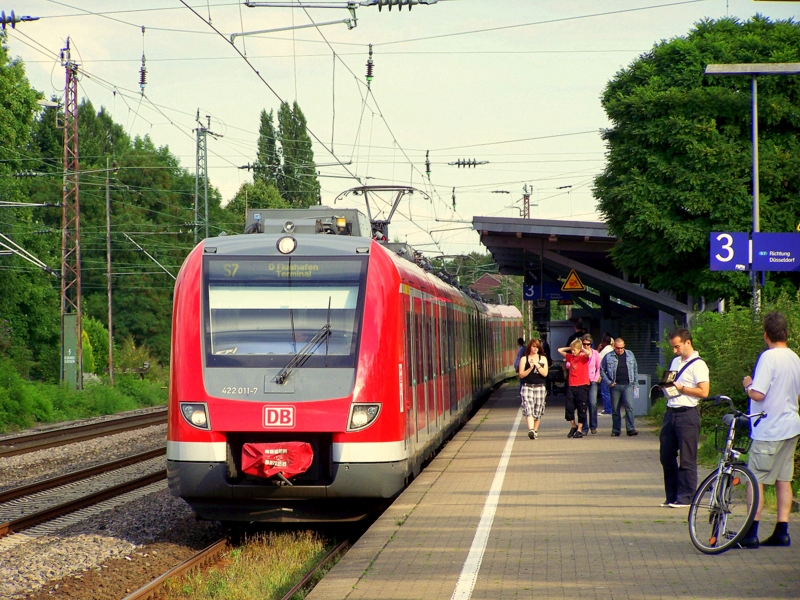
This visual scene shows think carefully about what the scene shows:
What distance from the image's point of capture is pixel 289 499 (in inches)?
392

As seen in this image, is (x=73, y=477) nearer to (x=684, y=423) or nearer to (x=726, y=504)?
(x=684, y=423)

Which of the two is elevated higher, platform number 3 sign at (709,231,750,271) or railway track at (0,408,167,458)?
platform number 3 sign at (709,231,750,271)

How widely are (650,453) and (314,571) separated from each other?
7.72 meters

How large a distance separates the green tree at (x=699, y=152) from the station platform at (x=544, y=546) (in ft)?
38.2

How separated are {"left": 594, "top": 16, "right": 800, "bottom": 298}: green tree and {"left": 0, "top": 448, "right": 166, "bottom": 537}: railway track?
12567 mm

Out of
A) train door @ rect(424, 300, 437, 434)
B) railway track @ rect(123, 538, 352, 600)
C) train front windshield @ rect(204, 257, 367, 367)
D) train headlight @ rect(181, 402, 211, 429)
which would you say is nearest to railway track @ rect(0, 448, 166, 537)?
railway track @ rect(123, 538, 352, 600)

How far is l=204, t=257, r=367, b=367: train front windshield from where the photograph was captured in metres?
10.1

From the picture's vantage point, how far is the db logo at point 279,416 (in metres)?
9.83

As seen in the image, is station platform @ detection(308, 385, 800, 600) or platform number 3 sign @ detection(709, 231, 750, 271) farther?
platform number 3 sign @ detection(709, 231, 750, 271)

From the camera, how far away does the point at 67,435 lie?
950 inches

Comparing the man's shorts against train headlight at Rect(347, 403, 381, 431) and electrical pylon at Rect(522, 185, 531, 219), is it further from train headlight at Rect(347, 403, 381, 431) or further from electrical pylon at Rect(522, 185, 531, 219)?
electrical pylon at Rect(522, 185, 531, 219)

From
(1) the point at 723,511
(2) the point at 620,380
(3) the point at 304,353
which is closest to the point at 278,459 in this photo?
(3) the point at 304,353

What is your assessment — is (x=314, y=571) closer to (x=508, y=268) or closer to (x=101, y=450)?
(x=101, y=450)

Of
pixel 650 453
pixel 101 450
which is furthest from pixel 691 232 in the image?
pixel 101 450
